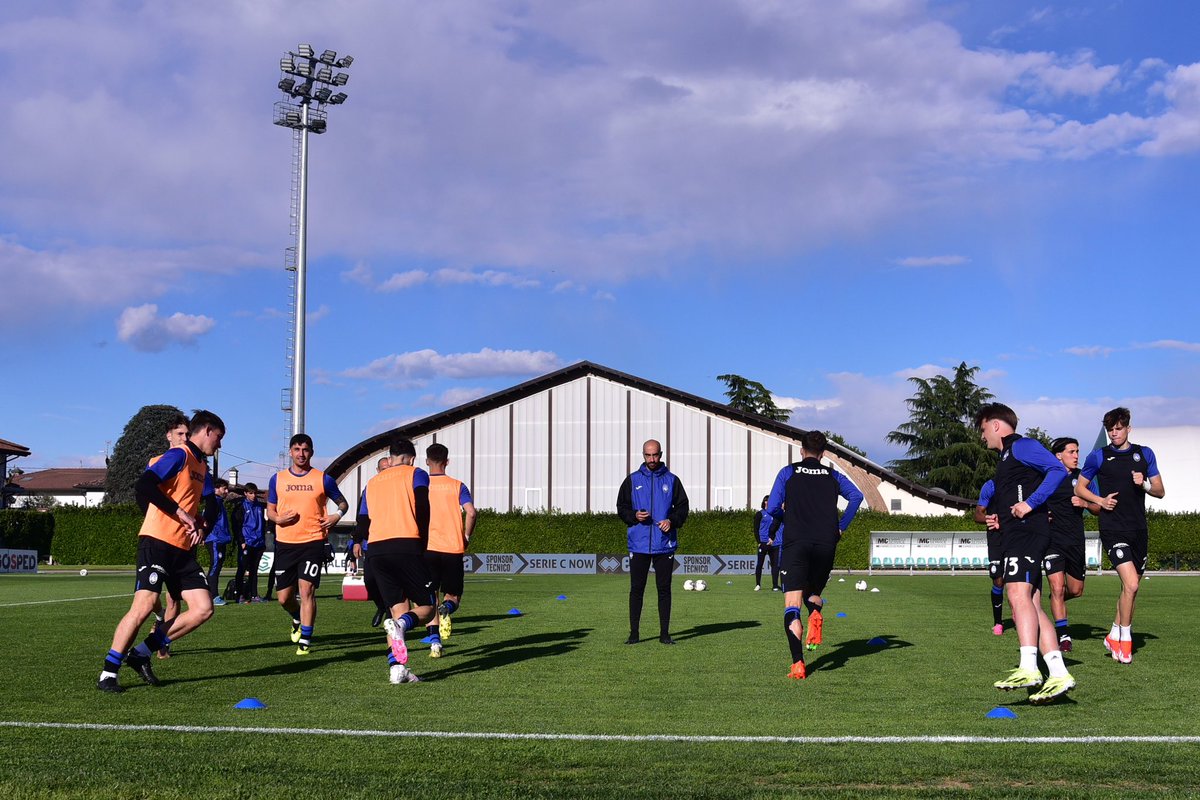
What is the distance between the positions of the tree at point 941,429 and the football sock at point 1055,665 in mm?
80755

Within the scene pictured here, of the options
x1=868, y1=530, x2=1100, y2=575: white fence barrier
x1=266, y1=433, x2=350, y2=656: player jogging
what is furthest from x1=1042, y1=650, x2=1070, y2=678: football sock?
x1=868, y1=530, x2=1100, y2=575: white fence barrier

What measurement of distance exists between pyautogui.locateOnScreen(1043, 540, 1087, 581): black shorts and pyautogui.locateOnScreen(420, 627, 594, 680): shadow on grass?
4.68 metres

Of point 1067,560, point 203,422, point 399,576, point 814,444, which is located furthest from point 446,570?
point 1067,560

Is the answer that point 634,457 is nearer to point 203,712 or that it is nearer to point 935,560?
point 935,560

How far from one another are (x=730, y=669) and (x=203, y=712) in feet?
14.5

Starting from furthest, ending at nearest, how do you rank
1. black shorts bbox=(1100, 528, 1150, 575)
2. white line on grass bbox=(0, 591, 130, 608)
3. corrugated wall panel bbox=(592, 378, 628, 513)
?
corrugated wall panel bbox=(592, 378, 628, 513) → white line on grass bbox=(0, 591, 130, 608) → black shorts bbox=(1100, 528, 1150, 575)

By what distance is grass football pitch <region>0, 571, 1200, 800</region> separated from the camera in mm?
5074

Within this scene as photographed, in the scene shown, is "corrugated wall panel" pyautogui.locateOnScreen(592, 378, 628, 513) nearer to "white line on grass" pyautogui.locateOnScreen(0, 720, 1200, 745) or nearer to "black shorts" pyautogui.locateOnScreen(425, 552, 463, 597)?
"black shorts" pyautogui.locateOnScreen(425, 552, 463, 597)

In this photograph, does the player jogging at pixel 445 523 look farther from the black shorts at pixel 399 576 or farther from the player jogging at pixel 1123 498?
the player jogging at pixel 1123 498

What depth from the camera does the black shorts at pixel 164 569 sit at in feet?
27.9

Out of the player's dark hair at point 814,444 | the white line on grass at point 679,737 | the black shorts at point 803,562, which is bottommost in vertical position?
the white line on grass at point 679,737

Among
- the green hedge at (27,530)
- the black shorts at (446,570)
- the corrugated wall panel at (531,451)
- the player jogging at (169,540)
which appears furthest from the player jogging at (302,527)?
the corrugated wall panel at (531,451)

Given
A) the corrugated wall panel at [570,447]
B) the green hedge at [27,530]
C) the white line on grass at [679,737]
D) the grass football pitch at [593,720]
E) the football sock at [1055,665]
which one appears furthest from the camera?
the corrugated wall panel at [570,447]

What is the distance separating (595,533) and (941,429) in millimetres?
46086
